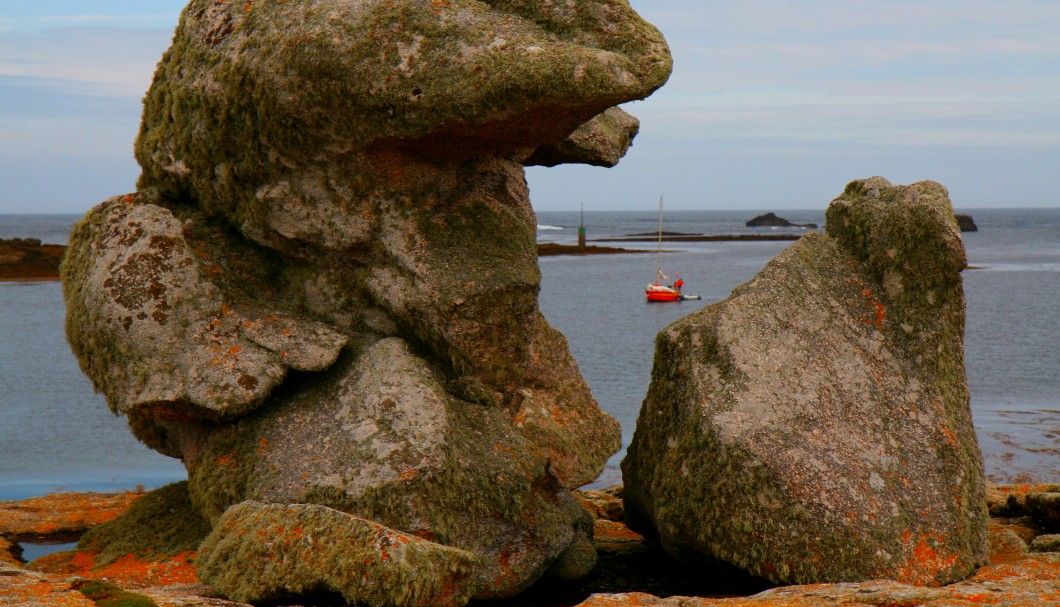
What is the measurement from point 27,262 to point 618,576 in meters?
73.0

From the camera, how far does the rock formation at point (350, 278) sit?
→ 945 cm

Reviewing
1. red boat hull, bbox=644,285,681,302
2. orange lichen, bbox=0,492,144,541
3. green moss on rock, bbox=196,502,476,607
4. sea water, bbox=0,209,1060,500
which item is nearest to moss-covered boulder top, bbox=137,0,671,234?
green moss on rock, bbox=196,502,476,607

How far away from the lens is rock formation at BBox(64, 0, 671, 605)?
9.45 meters

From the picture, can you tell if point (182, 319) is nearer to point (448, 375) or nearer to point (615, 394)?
point (448, 375)

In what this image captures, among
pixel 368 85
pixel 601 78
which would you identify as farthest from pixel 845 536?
pixel 368 85

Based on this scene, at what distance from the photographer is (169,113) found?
11.6 metres

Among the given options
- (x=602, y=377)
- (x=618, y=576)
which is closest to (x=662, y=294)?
(x=602, y=377)

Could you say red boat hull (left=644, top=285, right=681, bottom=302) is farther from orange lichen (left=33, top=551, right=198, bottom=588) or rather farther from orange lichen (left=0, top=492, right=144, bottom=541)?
orange lichen (left=33, top=551, right=198, bottom=588)

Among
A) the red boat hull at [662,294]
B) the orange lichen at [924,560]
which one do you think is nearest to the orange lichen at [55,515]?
the orange lichen at [924,560]

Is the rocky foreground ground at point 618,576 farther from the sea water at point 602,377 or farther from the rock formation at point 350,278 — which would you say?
the sea water at point 602,377

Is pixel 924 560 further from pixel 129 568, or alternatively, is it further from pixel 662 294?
pixel 662 294

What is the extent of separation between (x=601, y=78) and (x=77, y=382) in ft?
84.6

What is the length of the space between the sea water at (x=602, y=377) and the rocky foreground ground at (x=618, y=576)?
4.18m

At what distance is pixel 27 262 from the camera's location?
73000 mm
